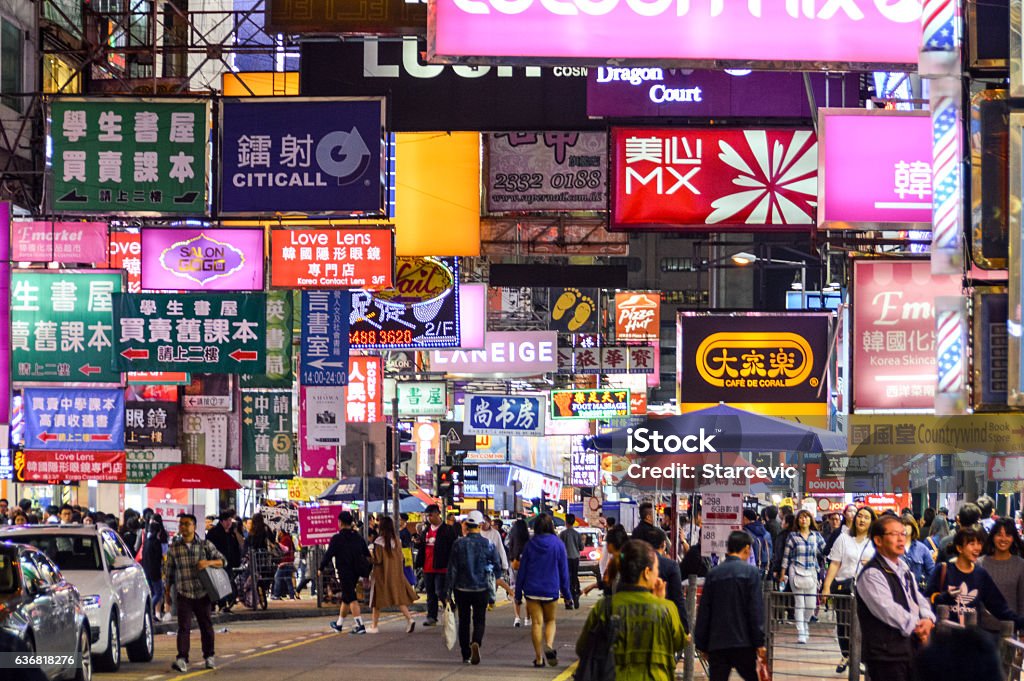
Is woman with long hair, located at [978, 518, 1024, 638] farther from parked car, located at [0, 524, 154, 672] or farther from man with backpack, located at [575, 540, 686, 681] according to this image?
Answer: parked car, located at [0, 524, 154, 672]

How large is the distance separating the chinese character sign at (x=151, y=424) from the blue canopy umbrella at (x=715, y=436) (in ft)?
67.4

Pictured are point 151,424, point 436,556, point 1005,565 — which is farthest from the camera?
point 151,424

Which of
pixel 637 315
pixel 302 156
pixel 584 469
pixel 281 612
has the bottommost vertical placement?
pixel 281 612

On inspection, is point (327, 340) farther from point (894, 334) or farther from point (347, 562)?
point (894, 334)

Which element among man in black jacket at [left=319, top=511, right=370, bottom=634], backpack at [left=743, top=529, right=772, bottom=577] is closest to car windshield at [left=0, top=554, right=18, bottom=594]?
man in black jacket at [left=319, top=511, right=370, bottom=634]

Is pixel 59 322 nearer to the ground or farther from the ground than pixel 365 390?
farther from the ground

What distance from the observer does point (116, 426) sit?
33.1 metres

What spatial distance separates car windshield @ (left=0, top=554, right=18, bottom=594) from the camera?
13.8m

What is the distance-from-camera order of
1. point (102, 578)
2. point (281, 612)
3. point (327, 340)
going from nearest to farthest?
point (102, 578) → point (327, 340) → point (281, 612)

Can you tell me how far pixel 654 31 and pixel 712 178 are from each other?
11.2 metres

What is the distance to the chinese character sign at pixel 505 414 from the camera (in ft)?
152

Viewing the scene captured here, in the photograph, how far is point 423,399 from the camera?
4906cm

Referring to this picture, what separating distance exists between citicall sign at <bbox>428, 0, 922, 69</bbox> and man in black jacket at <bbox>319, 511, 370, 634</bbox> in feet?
54.8

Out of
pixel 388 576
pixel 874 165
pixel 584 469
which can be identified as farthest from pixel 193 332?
pixel 584 469
